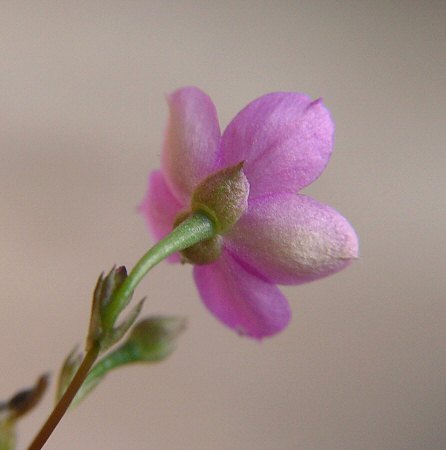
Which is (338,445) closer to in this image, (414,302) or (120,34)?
(414,302)

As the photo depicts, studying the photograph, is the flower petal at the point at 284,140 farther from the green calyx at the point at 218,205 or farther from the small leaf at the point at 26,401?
the small leaf at the point at 26,401

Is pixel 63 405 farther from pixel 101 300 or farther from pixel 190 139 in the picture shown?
pixel 190 139

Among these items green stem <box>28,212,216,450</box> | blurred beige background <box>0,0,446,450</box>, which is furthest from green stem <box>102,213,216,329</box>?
blurred beige background <box>0,0,446,450</box>

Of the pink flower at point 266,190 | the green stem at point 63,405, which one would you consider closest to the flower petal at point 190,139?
the pink flower at point 266,190

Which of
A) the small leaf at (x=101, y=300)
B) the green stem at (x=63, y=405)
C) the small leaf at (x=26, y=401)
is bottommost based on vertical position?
the green stem at (x=63, y=405)

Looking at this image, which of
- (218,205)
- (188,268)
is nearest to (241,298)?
(218,205)

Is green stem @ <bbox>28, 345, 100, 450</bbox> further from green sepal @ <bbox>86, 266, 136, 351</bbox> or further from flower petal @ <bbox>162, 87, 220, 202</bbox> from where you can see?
flower petal @ <bbox>162, 87, 220, 202</bbox>

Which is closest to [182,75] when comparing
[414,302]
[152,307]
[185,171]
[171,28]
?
[171,28]
